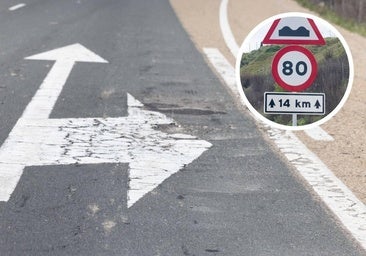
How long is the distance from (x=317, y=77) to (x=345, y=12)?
64.3 feet

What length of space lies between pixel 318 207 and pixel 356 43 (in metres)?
11.9

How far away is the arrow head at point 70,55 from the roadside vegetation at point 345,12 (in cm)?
854

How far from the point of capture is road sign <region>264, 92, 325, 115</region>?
5.20m

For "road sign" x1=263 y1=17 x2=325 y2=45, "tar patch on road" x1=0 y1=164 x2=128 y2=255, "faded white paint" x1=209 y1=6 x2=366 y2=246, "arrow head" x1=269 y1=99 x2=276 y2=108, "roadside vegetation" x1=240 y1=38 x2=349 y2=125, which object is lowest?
"faded white paint" x1=209 y1=6 x2=366 y2=246

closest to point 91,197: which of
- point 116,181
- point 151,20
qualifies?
point 116,181

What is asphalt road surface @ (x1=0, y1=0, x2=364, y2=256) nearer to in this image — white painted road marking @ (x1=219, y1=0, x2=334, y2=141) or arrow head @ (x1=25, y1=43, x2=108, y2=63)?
arrow head @ (x1=25, y1=43, x2=108, y2=63)

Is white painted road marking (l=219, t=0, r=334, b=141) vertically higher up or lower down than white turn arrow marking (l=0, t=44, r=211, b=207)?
lower down

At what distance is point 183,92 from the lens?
1043 centimetres

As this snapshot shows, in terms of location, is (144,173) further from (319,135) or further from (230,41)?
(230,41)

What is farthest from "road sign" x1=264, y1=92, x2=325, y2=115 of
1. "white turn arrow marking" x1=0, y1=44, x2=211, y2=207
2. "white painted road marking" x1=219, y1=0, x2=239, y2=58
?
"white painted road marking" x1=219, y1=0, x2=239, y2=58

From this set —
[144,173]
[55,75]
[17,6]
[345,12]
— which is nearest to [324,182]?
[144,173]

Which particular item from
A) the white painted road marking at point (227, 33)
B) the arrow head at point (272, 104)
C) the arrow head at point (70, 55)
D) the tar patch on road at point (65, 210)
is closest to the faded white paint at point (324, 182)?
the arrow head at point (272, 104)

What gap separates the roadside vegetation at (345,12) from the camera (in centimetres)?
2205

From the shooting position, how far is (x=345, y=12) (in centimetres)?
2416
